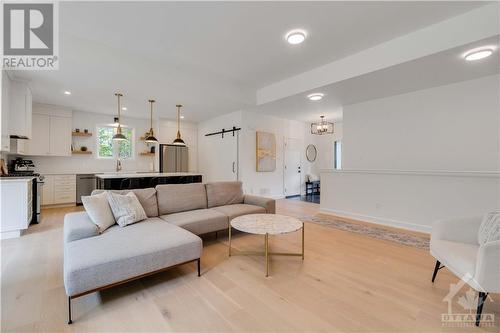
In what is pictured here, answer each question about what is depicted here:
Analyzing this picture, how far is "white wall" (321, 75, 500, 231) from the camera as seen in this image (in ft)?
11.5

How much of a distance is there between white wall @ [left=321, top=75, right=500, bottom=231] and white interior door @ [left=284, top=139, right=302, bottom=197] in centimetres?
225

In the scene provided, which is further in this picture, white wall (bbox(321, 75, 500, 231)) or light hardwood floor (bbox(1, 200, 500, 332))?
white wall (bbox(321, 75, 500, 231))

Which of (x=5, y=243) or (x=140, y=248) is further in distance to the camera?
(x=5, y=243)

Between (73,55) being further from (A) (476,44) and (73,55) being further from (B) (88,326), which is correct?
(A) (476,44)

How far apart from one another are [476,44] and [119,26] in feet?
13.8

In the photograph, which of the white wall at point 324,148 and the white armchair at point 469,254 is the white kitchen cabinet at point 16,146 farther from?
the white wall at point 324,148

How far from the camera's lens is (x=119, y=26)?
2666 mm

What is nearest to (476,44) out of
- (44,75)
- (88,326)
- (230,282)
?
(230,282)

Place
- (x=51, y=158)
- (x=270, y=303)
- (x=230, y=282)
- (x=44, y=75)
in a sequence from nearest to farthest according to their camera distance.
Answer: (x=270, y=303)
(x=230, y=282)
(x=44, y=75)
(x=51, y=158)

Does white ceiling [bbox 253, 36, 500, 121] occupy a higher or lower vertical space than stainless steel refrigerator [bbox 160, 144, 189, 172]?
higher

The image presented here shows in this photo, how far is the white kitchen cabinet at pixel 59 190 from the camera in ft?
18.0

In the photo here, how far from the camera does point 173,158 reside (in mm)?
7266

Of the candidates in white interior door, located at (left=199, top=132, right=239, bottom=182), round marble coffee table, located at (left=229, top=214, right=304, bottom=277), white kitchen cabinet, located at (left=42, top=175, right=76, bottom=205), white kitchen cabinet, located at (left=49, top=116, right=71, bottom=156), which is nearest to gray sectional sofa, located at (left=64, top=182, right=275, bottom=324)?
round marble coffee table, located at (left=229, top=214, right=304, bottom=277)

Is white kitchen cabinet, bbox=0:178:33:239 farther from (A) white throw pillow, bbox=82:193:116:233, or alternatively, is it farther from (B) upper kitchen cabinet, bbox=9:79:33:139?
(A) white throw pillow, bbox=82:193:116:233
